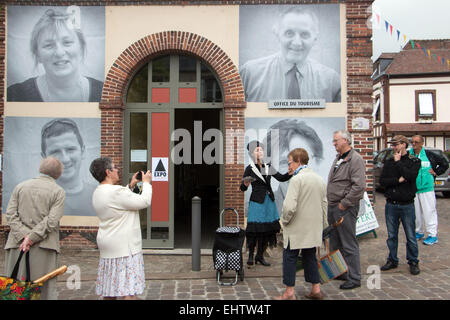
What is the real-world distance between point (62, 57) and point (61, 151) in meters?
1.77

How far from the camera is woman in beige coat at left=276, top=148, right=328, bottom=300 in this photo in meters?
4.42

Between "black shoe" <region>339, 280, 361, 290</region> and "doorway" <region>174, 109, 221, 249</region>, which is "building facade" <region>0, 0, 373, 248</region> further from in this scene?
"black shoe" <region>339, 280, 361, 290</region>

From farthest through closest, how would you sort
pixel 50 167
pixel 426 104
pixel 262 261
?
pixel 426 104, pixel 262 261, pixel 50 167

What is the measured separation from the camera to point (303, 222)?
14.6ft

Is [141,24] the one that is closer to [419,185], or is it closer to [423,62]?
[419,185]

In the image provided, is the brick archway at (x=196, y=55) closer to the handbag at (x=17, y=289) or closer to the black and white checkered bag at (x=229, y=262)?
the black and white checkered bag at (x=229, y=262)

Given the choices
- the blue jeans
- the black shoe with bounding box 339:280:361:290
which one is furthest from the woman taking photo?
the blue jeans

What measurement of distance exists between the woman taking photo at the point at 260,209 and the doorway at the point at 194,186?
1839 mm

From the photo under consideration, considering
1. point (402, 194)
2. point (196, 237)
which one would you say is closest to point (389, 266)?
point (402, 194)

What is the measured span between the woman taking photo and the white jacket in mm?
2570

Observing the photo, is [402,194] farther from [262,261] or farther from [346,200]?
[262,261]

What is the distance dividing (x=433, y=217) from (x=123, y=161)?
19.6ft

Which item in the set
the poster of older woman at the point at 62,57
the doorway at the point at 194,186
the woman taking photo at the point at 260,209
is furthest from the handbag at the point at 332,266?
the poster of older woman at the point at 62,57

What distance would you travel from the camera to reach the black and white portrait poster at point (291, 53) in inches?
288
